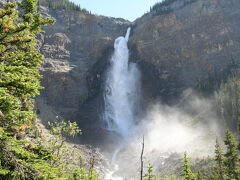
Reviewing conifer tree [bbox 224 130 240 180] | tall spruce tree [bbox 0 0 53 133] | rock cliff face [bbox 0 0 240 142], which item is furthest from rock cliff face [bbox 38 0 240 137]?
tall spruce tree [bbox 0 0 53 133]

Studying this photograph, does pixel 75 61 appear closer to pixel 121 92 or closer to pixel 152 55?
pixel 121 92

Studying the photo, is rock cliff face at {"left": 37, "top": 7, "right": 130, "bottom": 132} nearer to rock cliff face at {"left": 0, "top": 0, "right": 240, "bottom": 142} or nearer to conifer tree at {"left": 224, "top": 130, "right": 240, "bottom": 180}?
rock cliff face at {"left": 0, "top": 0, "right": 240, "bottom": 142}

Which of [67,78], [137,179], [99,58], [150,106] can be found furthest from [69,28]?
[137,179]

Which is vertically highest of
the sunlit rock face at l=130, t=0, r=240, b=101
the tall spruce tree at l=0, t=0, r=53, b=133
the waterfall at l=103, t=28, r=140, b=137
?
the sunlit rock face at l=130, t=0, r=240, b=101

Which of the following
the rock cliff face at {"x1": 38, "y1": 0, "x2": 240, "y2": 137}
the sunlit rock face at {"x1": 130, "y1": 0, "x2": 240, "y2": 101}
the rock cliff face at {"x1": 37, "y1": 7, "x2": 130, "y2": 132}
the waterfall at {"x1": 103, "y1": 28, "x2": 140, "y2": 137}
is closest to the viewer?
the waterfall at {"x1": 103, "y1": 28, "x2": 140, "y2": 137}

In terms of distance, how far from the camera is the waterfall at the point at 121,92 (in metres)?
69.4

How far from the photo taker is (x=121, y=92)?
7681 cm

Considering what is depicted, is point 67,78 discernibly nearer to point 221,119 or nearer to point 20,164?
point 221,119

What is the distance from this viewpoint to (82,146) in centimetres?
5744

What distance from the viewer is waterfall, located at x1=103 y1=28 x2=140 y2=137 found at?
69375 millimetres

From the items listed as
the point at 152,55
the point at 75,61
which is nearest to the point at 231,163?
the point at 152,55

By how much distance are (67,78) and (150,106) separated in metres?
29.2

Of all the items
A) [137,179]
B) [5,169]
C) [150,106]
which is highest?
[150,106]


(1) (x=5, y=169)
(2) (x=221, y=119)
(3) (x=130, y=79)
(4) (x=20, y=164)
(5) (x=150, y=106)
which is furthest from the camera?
(3) (x=130, y=79)
